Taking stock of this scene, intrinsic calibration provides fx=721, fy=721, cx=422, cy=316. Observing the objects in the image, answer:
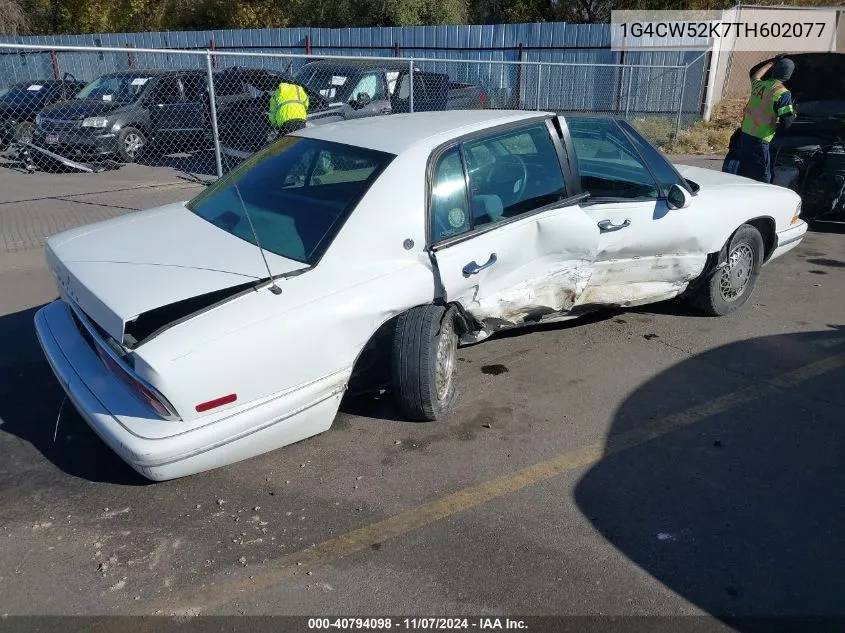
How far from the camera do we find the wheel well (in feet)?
18.6

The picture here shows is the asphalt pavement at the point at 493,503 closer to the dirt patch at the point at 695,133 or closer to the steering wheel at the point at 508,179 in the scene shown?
the steering wheel at the point at 508,179

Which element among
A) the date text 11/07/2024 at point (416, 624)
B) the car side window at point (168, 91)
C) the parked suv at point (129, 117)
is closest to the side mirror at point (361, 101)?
the parked suv at point (129, 117)

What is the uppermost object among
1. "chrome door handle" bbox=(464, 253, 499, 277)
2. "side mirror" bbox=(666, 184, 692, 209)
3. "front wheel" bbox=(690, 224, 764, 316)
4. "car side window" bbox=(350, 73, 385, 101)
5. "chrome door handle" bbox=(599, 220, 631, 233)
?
"car side window" bbox=(350, 73, 385, 101)

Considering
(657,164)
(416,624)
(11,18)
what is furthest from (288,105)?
(11,18)

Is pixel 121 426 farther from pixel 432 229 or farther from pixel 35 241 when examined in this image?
pixel 35 241

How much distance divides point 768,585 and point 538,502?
0.98m

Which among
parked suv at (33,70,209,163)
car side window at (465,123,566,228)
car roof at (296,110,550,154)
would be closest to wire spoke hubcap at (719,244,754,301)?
car side window at (465,123,566,228)

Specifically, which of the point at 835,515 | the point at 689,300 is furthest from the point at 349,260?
the point at 689,300

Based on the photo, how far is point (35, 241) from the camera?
24.8 feet

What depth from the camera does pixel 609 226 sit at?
15.2ft

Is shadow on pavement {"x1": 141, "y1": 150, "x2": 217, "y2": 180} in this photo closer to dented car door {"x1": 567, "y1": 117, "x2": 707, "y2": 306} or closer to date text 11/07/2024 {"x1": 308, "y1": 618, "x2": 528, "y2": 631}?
dented car door {"x1": 567, "y1": 117, "x2": 707, "y2": 306}

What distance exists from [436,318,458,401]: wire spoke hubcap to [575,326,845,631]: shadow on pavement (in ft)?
3.01

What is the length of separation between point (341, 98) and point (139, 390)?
9.14 metres

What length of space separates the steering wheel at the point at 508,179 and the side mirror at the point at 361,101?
7.24 meters
